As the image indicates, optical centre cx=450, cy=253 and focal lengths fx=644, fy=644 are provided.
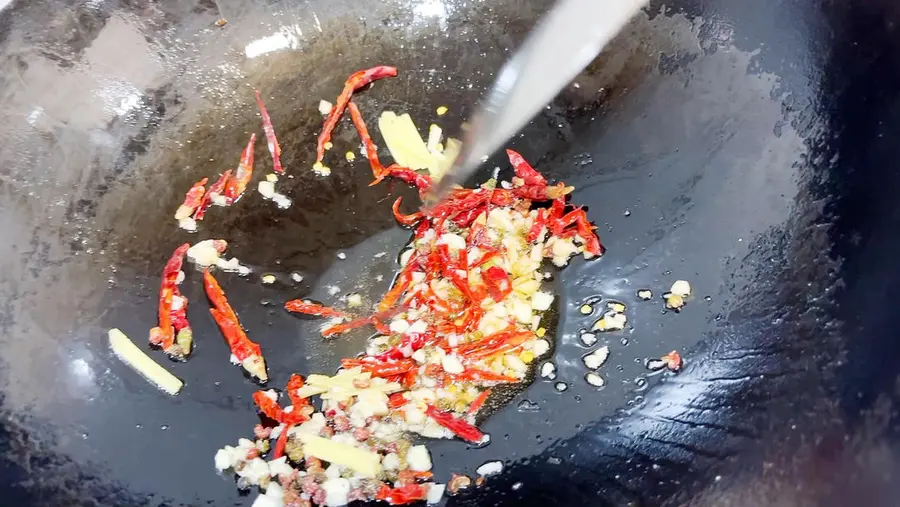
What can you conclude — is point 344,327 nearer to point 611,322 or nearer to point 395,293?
point 395,293

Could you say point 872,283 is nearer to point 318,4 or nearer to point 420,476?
point 420,476

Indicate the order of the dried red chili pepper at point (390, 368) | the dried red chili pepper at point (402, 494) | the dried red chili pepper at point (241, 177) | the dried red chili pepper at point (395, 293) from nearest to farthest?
the dried red chili pepper at point (402, 494)
the dried red chili pepper at point (390, 368)
the dried red chili pepper at point (395, 293)
the dried red chili pepper at point (241, 177)

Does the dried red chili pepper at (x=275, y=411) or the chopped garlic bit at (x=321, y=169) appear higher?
the chopped garlic bit at (x=321, y=169)

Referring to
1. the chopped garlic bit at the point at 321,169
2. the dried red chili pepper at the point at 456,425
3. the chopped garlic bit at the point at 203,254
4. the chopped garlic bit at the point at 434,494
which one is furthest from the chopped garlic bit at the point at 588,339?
the chopped garlic bit at the point at 203,254

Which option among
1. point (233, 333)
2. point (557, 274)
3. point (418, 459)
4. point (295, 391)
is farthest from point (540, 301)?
point (233, 333)

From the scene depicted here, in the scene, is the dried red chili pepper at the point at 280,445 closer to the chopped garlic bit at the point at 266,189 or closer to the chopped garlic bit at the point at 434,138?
the chopped garlic bit at the point at 266,189

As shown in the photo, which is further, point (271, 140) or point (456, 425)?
point (271, 140)
